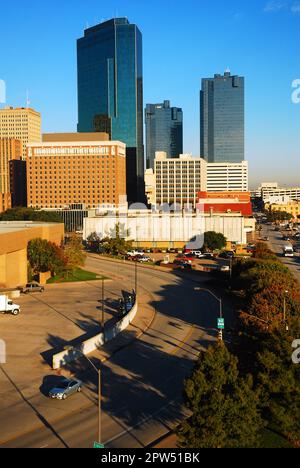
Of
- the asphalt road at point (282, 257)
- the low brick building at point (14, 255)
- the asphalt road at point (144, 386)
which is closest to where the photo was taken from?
the asphalt road at point (144, 386)

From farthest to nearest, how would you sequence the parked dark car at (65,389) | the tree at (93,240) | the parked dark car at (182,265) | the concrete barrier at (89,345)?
the tree at (93,240), the parked dark car at (182,265), the concrete barrier at (89,345), the parked dark car at (65,389)

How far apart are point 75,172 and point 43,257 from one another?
11319 centimetres

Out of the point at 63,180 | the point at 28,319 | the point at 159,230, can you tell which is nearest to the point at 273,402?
the point at 28,319

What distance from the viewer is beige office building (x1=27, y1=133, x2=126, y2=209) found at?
17338 centimetres

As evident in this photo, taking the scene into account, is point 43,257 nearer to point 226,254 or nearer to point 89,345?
point 89,345

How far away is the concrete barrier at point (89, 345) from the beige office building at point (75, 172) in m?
132

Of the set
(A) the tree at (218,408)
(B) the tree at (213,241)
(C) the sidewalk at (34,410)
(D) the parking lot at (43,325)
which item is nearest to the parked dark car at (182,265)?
(B) the tree at (213,241)

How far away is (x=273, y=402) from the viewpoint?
22234mm

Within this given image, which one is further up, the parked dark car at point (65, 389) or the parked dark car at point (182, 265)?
the parked dark car at point (65, 389)

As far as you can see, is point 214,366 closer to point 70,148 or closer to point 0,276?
point 0,276

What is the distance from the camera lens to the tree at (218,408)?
1944cm

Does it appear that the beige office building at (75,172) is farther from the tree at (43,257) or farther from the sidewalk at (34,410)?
the sidewalk at (34,410)

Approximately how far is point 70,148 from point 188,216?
8432 centimetres

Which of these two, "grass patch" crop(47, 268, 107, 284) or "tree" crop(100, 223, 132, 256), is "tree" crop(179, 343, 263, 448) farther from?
"tree" crop(100, 223, 132, 256)
